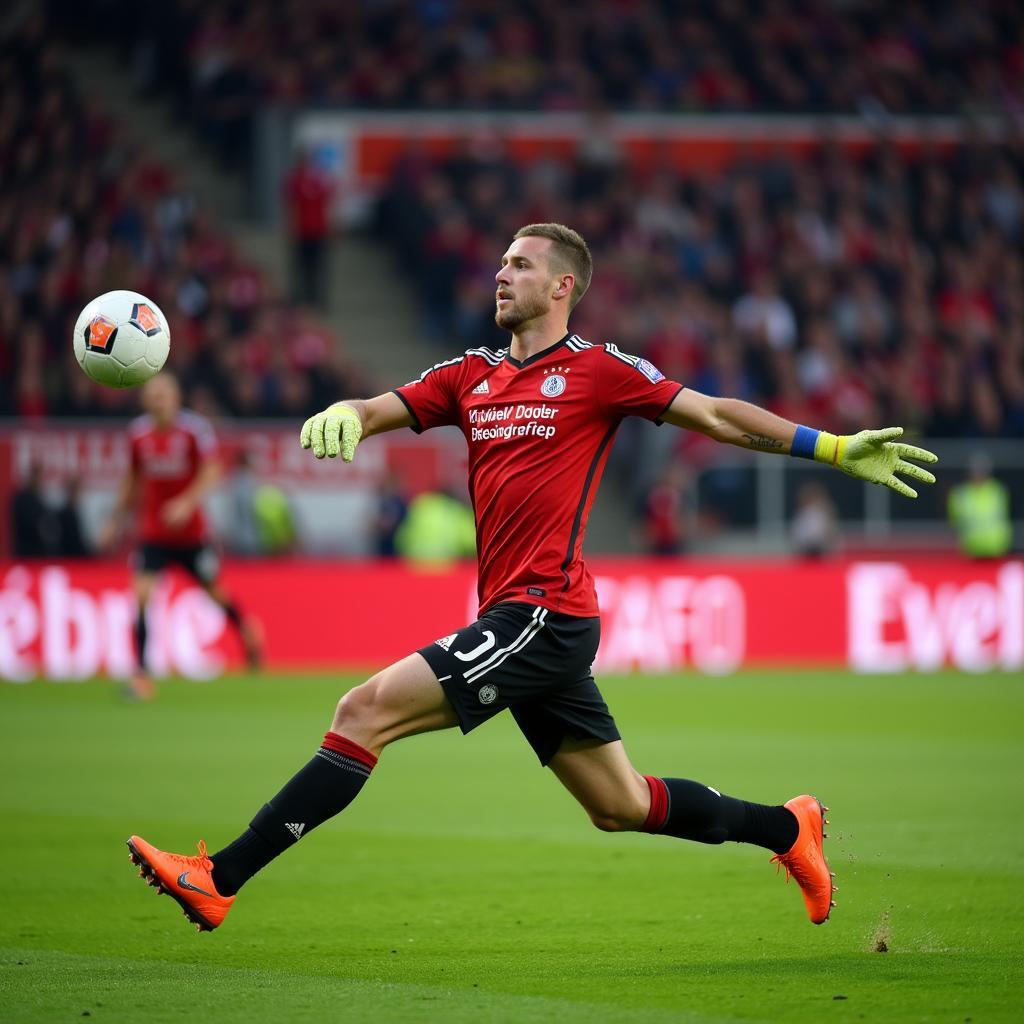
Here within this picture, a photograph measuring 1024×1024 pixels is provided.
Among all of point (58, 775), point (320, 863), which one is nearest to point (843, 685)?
point (58, 775)

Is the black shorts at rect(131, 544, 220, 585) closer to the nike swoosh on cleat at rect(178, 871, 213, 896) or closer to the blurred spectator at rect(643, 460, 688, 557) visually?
the blurred spectator at rect(643, 460, 688, 557)

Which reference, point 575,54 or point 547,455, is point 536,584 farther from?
point 575,54

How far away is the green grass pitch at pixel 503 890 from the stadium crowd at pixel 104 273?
319 inches

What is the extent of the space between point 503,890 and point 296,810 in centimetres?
204

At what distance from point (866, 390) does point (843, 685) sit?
305 inches

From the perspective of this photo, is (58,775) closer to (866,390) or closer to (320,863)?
(320,863)

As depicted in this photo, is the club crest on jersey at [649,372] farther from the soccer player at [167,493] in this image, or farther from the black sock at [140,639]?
the black sock at [140,639]

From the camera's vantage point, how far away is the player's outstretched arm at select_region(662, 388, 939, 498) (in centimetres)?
Answer: 620

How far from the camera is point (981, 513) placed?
23.0 m

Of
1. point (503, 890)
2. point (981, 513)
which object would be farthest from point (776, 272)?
point (503, 890)

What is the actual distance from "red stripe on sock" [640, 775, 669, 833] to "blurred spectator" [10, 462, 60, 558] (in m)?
14.5

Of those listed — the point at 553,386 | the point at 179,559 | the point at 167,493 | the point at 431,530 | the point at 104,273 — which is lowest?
the point at 179,559

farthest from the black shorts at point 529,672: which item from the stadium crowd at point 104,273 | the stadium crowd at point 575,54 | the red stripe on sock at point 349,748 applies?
the stadium crowd at point 575,54

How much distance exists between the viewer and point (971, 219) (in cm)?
2934
